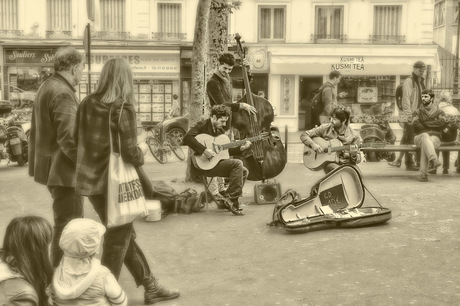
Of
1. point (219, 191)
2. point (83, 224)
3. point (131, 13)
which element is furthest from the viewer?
point (131, 13)

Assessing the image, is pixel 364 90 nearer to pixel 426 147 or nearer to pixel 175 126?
pixel 175 126

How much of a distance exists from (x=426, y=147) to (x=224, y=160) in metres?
4.44

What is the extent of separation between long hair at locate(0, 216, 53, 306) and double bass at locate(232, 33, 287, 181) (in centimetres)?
544

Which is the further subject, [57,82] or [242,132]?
[242,132]

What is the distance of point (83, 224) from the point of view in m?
3.87

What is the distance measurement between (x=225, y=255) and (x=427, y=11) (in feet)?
78.1

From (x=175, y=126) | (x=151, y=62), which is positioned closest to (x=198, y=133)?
(x=175, y=126)

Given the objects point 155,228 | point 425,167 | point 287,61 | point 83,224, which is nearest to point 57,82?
point 83,224

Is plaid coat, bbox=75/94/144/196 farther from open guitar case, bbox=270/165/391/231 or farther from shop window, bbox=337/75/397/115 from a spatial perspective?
shop window, bbox=337/75/397/115

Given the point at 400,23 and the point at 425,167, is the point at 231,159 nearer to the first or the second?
the point at 425,167

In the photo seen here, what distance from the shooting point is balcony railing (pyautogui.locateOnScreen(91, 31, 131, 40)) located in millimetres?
27891

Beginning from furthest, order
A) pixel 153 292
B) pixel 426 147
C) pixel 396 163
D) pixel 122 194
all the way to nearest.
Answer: pixel 396 163, pixel 426 147, pixel 153 292, pixel 122 194

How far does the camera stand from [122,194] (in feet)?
15.8

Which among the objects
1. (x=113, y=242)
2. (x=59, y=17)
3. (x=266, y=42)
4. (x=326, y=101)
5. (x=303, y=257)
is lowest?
(x=303, y=257)
